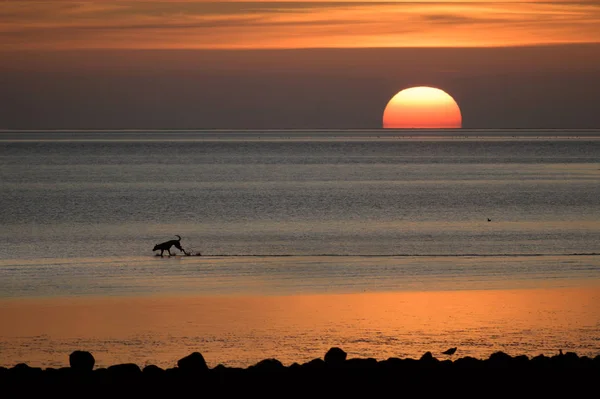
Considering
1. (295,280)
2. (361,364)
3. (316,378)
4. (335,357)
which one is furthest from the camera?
(295,280)

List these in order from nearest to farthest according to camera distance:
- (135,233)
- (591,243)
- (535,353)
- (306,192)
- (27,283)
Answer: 1. (535,353)
2. (27,283)
3. (591,243)
4. (135,233)
5. (306,192)

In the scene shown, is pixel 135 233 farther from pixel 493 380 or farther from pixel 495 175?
pixel 495 175

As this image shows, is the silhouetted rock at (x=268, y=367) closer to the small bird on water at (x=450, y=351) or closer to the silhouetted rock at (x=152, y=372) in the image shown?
the silhouetted rock at (x=152, y=372)

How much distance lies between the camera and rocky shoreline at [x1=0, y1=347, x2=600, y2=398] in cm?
1314

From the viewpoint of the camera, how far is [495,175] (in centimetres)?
10094

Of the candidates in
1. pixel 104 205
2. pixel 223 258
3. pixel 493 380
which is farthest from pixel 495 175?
pixel 493 380

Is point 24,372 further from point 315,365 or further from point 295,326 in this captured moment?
Result: point 295,326

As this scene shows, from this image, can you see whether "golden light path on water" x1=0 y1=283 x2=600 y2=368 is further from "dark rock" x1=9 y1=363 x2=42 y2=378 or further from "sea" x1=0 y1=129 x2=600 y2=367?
"dark rock" x1=9 y1=363 x2=42 y2=378

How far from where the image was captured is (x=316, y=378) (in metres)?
13.6

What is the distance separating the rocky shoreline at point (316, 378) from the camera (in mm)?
13141

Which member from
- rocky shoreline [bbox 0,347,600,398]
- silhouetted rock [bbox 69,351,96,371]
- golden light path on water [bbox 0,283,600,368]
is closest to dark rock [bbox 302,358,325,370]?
rocky shoreline [bbox 0,347,600,398]

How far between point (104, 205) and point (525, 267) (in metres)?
35.8

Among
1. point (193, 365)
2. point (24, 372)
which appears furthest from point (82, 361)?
point (193, 365)

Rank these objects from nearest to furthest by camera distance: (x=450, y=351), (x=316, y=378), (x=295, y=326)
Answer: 1. (x=316, y=378)
2. (x=450, y=351)
3. (x=295, y=326)
